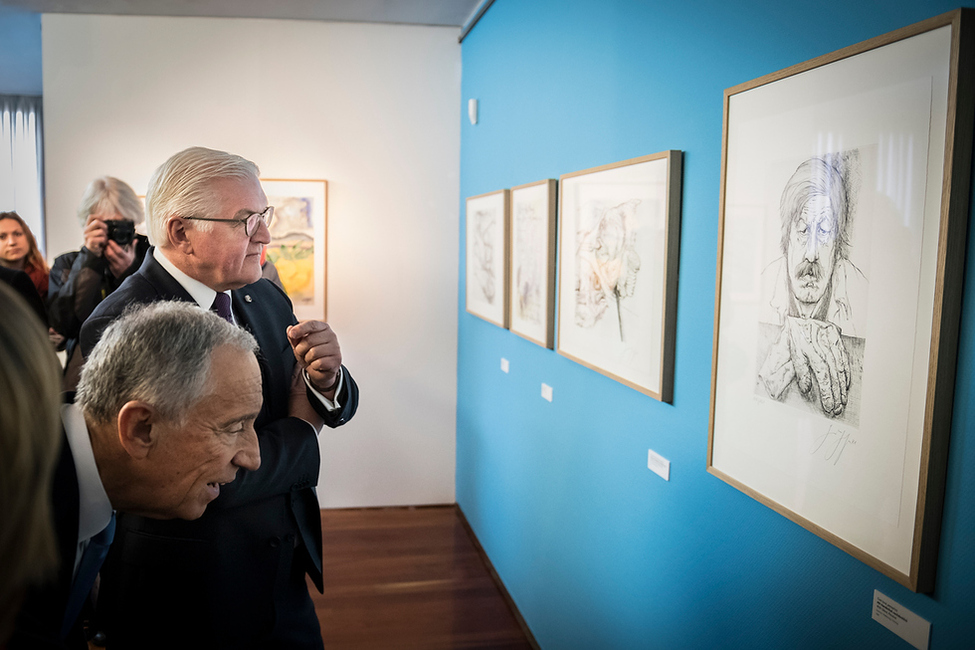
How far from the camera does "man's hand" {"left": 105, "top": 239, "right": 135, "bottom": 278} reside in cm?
298

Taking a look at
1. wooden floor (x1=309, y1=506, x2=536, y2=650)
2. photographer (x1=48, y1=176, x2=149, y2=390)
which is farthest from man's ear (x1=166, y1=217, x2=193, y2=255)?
wooden floor (x1=309, y1=506, x2=536, y2=650)

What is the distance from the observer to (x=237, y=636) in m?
1.54

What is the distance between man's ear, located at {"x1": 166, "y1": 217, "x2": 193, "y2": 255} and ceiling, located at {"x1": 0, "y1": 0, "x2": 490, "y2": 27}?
316 cm

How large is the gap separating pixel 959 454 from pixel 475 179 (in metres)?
3.79

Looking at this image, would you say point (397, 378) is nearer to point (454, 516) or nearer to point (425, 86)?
point (454, 516)

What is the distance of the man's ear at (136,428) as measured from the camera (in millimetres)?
1105

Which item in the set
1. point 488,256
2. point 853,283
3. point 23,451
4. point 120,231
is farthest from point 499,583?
point 23,451

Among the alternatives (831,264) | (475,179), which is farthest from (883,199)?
(475,179)

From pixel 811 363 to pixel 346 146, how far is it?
13.7 feet

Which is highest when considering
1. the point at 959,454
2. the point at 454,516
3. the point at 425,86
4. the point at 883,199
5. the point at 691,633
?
the point at 425,86

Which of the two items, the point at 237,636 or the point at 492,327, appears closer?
the point at 237,636

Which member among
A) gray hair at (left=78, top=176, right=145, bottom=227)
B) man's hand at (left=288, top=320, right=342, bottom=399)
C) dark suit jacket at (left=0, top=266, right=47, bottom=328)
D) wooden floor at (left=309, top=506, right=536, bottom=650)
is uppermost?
gray hair at (left=78, top=176, right=145, bottom=227)

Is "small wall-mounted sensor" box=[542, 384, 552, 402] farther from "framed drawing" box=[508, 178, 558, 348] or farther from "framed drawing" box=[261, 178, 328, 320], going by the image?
"framed drawing" box=[261, 178, 328, 320]
